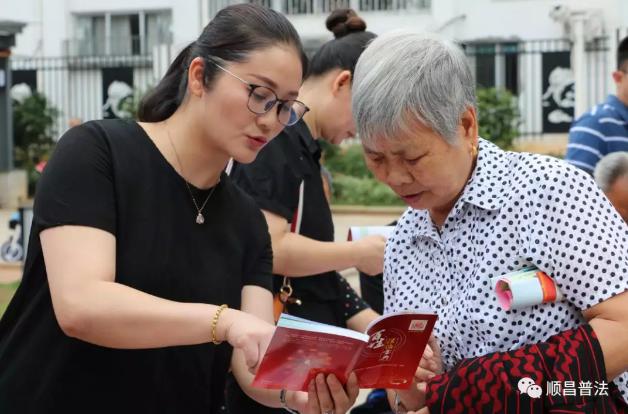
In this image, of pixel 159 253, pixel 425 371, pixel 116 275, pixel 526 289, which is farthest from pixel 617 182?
pixel 116 275

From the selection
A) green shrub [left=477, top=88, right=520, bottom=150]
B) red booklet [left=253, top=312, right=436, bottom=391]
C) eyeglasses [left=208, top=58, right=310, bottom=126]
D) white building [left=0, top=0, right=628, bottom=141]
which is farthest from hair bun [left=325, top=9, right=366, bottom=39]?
green shrub [left=477, top=88, right=520, bottom=150]

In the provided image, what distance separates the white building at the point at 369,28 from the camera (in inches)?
807

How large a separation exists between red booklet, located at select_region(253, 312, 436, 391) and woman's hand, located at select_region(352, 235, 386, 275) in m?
1.27

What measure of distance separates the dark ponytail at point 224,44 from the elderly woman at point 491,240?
0.35 m

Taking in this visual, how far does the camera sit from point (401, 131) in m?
2.33

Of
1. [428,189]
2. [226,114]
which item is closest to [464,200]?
[428,189]

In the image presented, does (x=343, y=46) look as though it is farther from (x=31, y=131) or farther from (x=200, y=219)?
(x=31, y=131)

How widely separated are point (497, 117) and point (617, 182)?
14.6 m

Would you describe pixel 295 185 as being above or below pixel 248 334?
above

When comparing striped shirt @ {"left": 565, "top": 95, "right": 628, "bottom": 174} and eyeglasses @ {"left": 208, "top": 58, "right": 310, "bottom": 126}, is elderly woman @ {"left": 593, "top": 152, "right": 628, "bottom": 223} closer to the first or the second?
striped shirt @ {"left": 565, "top": 95, "right": 628, "bottom": 174}

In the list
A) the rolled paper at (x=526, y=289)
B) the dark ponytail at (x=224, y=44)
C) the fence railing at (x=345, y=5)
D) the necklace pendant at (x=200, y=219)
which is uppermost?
the fence railing at (x=345, y=5)

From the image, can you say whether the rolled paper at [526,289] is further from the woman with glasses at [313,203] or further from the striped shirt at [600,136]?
the striped shirt at [600,136]

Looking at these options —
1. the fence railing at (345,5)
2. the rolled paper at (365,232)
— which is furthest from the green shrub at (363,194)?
the rolled paper at (365,232)

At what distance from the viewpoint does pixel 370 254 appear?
3773mm
